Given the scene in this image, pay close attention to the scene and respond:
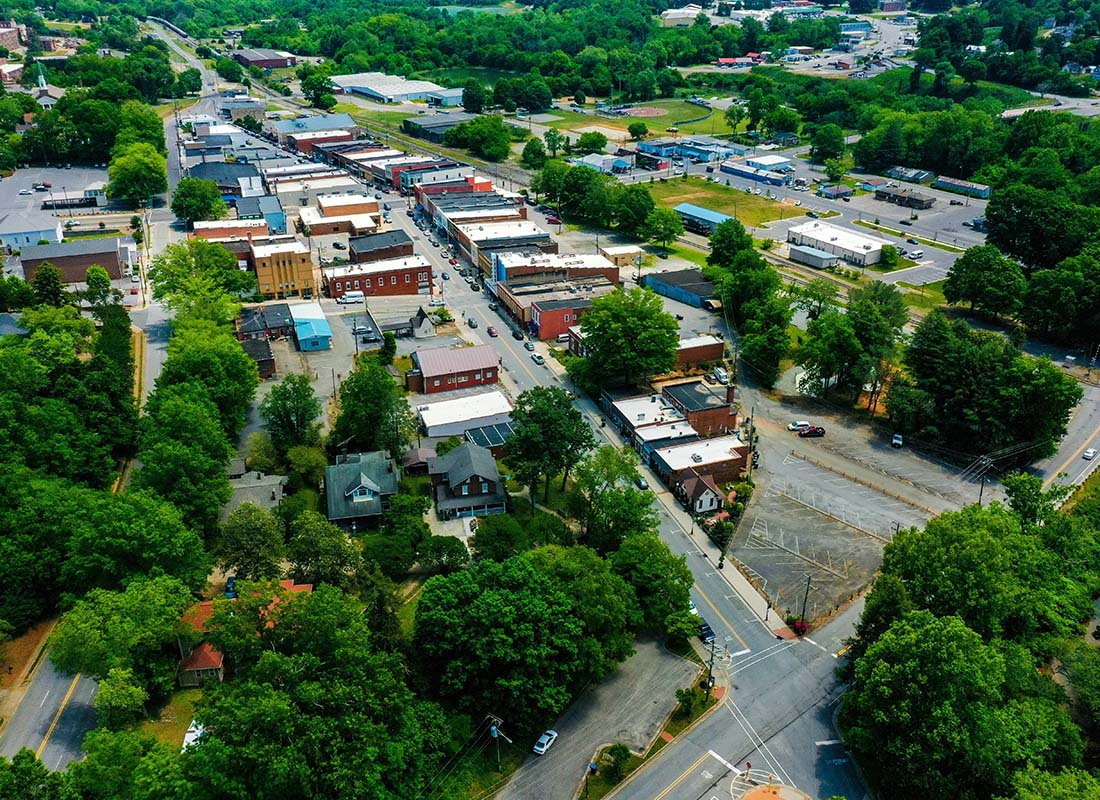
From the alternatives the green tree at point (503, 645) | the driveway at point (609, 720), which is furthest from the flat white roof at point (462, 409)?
the driveway at point (609, 720)

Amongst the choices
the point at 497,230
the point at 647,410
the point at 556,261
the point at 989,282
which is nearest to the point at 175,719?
the point at 647,410

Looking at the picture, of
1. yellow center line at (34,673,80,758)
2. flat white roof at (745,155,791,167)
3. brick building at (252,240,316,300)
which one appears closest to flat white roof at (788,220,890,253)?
flat white roof at (745,155,791,167)

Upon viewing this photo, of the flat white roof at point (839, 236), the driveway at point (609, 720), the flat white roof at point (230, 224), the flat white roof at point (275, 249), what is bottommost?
the driveway at point (609, 720)

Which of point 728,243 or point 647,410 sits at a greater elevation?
point 728,243

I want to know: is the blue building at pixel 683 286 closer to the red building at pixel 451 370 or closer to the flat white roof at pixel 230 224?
the red building at pixel 451 370

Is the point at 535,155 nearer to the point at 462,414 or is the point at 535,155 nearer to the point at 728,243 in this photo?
the point at 728,243

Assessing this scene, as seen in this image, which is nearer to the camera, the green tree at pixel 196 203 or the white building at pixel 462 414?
the white building at pixel 462 414

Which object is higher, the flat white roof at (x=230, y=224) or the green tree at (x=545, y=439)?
the green tree at (x=545, y=439)
